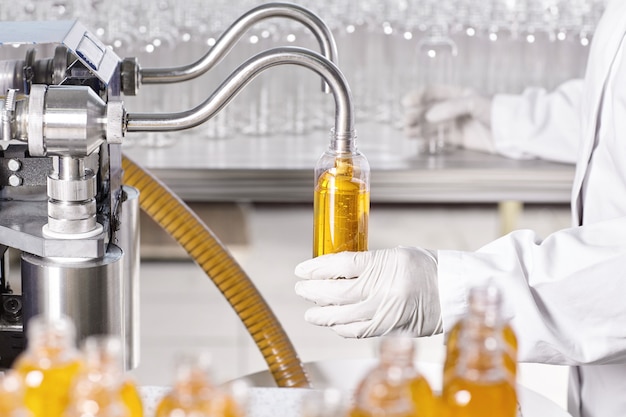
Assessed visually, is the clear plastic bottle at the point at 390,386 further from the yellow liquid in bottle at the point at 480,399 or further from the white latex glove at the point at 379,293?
the white latex glove at the point at 379,293

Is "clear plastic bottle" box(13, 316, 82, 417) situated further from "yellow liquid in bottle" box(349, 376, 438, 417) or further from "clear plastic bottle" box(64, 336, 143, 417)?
"yellow liquid in bottle" box(349, 376, 438, 417)

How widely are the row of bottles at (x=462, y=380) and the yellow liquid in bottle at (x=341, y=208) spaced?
35 centimetres

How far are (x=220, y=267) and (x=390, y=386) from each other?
0.62m

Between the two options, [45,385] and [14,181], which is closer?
[45,385]

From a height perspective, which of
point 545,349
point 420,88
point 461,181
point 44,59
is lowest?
point 545,349

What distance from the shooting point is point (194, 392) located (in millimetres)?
580

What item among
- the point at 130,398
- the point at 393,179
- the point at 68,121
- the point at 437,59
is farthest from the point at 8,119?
the point at 437,59

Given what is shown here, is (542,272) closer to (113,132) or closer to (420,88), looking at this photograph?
(113,132)

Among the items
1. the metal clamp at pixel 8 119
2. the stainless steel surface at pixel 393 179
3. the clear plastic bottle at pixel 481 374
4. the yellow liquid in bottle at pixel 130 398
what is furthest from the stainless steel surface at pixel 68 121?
the stainless steel surface at pixel 393 179

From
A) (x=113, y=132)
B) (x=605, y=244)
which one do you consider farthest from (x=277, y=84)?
(x=113, y=132)

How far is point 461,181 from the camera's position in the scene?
2.21m

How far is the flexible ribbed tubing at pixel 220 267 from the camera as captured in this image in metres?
1.17

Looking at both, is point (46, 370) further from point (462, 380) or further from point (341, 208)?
point (341, 208)

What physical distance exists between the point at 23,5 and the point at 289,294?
105cm
